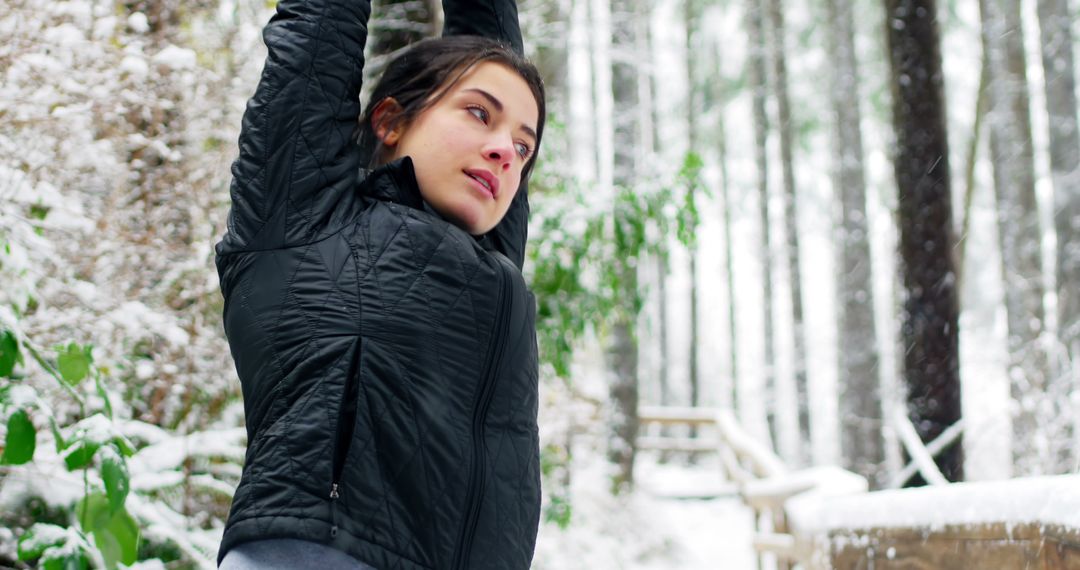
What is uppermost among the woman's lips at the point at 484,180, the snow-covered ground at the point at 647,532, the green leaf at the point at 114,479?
the woman's lips at the point at 484,180

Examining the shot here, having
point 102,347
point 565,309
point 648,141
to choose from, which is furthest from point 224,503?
point 648,141

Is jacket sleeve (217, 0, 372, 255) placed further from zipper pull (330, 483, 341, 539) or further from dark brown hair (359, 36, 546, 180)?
zipper pull (330, 483, 341, 539)

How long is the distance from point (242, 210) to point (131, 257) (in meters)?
1.98

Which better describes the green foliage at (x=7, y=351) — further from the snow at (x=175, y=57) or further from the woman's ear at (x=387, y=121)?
the snow at (x=175, y=57)

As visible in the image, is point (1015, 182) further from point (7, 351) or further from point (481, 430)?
point (7, 351)

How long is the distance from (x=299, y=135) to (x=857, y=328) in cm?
1176

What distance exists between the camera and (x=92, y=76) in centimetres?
283

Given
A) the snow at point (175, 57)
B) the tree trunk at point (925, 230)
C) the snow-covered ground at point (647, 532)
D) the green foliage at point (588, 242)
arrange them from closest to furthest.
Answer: the snow at point (175, 57) → the green foliage at point (588, 242) → the tree trunk at point (925, 230) → the snow-covered ground at point (647, 532)

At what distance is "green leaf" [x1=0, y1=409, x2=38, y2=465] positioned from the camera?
175cm

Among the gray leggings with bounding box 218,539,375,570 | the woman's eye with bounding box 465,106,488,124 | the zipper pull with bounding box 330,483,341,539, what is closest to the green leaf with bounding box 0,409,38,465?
the gray leggings with bounding box 218,539,375,570

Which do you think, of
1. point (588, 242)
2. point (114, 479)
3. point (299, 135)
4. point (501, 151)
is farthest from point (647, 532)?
point (299, 135)

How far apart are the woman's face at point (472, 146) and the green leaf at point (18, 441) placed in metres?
0.87

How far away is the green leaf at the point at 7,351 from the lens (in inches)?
70.6

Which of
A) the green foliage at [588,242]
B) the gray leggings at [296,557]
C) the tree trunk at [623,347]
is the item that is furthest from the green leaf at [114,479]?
the tree trunk at [623,347]
